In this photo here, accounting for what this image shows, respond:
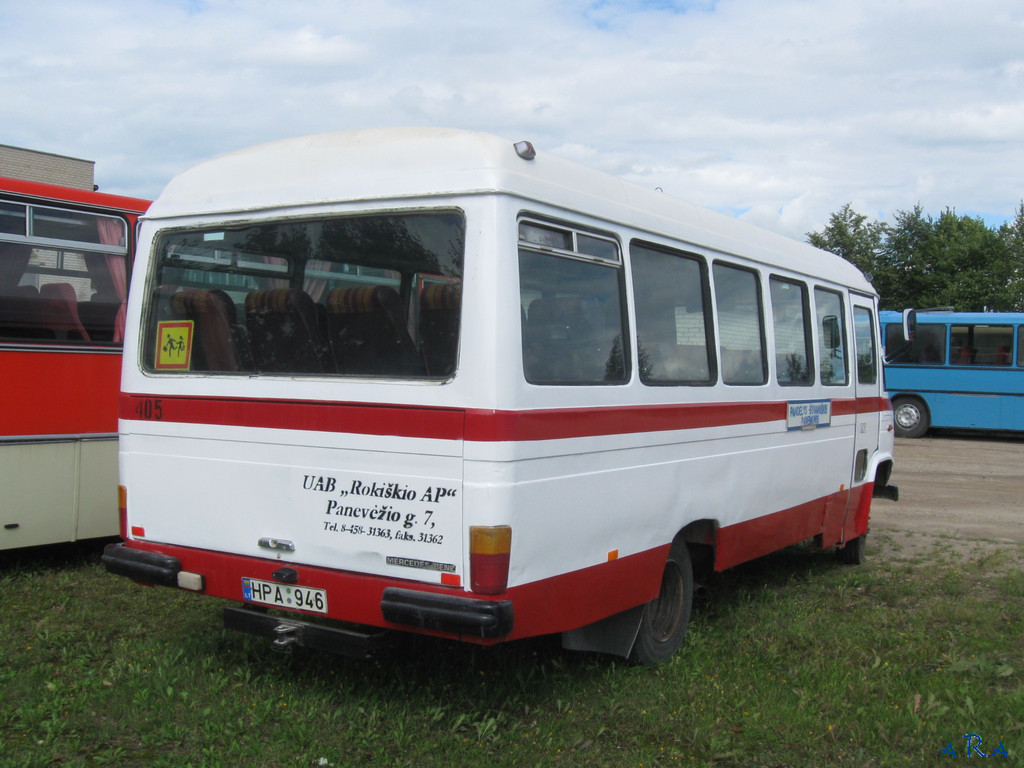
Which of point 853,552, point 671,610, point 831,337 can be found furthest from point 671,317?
point 853,552

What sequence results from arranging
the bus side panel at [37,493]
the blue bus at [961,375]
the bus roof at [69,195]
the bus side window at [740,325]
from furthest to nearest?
the blue bus at [961,375] < the bus roof at [69,195] < the bus side panel at [37,493] < the bus side window at [740,325]

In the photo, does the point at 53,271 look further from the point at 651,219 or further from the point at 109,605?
the point at 651,219

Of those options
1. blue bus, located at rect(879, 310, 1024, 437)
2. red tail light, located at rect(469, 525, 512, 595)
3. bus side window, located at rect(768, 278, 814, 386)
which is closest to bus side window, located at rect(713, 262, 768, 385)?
bus side window, located at rect(768, 278, 814, 386)

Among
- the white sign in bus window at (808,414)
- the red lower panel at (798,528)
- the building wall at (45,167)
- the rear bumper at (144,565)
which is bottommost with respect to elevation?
the red lower panel at (798,528)

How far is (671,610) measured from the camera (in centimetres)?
589

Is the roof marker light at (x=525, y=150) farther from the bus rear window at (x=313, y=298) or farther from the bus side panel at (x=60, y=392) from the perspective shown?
the bus side panel at (x=60, y=392)

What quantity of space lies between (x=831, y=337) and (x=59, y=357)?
5.82 metres

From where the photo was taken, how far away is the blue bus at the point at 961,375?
20.8 m

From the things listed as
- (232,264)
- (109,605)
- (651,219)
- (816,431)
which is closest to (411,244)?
(232,264)

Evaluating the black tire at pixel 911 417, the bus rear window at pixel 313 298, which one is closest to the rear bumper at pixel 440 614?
the bus rear window at pixel 313 298

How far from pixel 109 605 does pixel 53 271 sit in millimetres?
2500

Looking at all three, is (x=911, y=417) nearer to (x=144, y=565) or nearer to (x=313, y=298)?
(x=313, y=298)

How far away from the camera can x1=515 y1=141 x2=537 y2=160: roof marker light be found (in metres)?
4.50

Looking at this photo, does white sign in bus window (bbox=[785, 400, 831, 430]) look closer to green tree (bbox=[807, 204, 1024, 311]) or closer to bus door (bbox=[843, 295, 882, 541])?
bus door (bbox=[843, 295, 882, 541])
